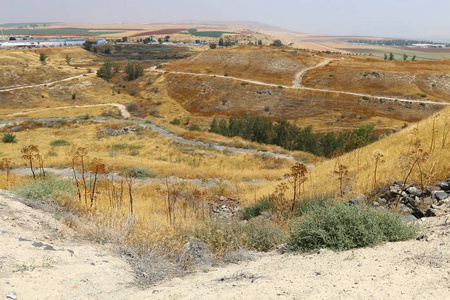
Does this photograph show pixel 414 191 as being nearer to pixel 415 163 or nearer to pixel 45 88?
pixel 415 163

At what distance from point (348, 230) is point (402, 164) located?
4594 mm

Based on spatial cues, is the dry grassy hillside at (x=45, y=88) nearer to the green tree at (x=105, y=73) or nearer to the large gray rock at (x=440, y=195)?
the green tree at (x=105, y=73)

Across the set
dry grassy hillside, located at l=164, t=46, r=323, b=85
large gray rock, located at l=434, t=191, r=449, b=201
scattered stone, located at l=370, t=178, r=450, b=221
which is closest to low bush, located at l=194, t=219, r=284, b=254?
scattered stone, located at l=370, t=178, r=450, b=221

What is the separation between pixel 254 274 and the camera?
3.82 m

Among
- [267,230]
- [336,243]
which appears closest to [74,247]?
[267,230]

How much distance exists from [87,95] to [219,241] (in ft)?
219

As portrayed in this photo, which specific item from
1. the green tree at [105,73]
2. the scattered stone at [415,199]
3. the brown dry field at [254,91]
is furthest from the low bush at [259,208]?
the green tree at [105,73]

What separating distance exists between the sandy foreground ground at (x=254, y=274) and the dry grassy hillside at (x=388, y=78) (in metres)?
58.4

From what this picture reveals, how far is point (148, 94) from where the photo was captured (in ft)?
221

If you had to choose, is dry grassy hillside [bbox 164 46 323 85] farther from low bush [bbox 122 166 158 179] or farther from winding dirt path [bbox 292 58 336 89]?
low bush [bbox 122 166 158 179]

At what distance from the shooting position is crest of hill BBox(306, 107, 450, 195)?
6.83m

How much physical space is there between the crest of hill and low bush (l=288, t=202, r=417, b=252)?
179cm

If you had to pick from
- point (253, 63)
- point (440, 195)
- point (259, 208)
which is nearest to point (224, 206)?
point (259, 208)

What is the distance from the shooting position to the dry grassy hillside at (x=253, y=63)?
231ft
